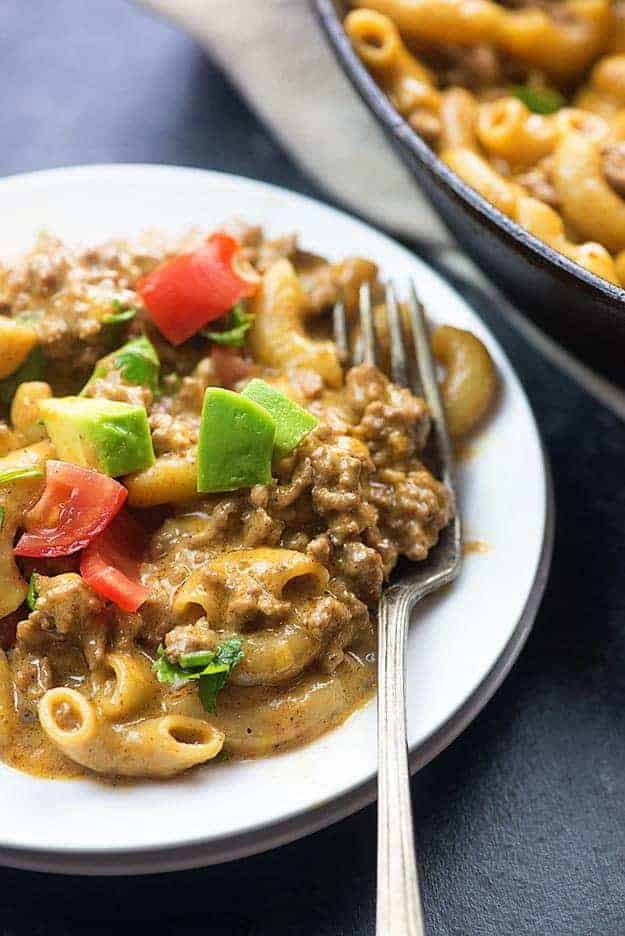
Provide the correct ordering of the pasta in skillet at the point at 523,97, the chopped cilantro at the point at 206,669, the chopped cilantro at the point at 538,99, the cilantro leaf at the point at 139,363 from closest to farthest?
the chopped cilantro at the point at 206,669 → the cilantro leaf at the point at 139,363 → the pasta in skillet at the point at 523,97 → the chopped cilantro at the point at 538,99

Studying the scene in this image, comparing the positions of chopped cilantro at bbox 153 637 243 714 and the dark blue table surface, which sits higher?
chopped cilantro at bbox 153 637 243 714

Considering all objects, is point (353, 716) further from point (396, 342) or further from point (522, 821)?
point (396, 342)

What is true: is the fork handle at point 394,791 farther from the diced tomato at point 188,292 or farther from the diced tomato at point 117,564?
the diced tomato at point 188,292

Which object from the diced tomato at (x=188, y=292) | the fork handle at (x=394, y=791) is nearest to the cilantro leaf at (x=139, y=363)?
the diced tomato at (x=188, y=292)

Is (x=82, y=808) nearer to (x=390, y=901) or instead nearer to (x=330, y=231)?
(x=390, y=901)

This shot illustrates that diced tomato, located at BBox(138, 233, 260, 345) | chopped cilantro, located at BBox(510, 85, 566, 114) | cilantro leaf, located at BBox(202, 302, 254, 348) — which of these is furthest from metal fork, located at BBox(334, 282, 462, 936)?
chopped cilantro, located at BBox(510, 85, 566, 114)

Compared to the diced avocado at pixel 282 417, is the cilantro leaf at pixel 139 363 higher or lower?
higher

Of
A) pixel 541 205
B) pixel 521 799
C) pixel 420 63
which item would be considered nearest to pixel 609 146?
pixel 541 205

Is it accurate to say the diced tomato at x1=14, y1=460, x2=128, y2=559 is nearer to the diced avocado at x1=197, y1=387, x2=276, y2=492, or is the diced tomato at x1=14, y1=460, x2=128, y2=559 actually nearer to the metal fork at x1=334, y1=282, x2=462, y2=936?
the diced avocado at x1=197, y1=387, x2=276, y2=492
